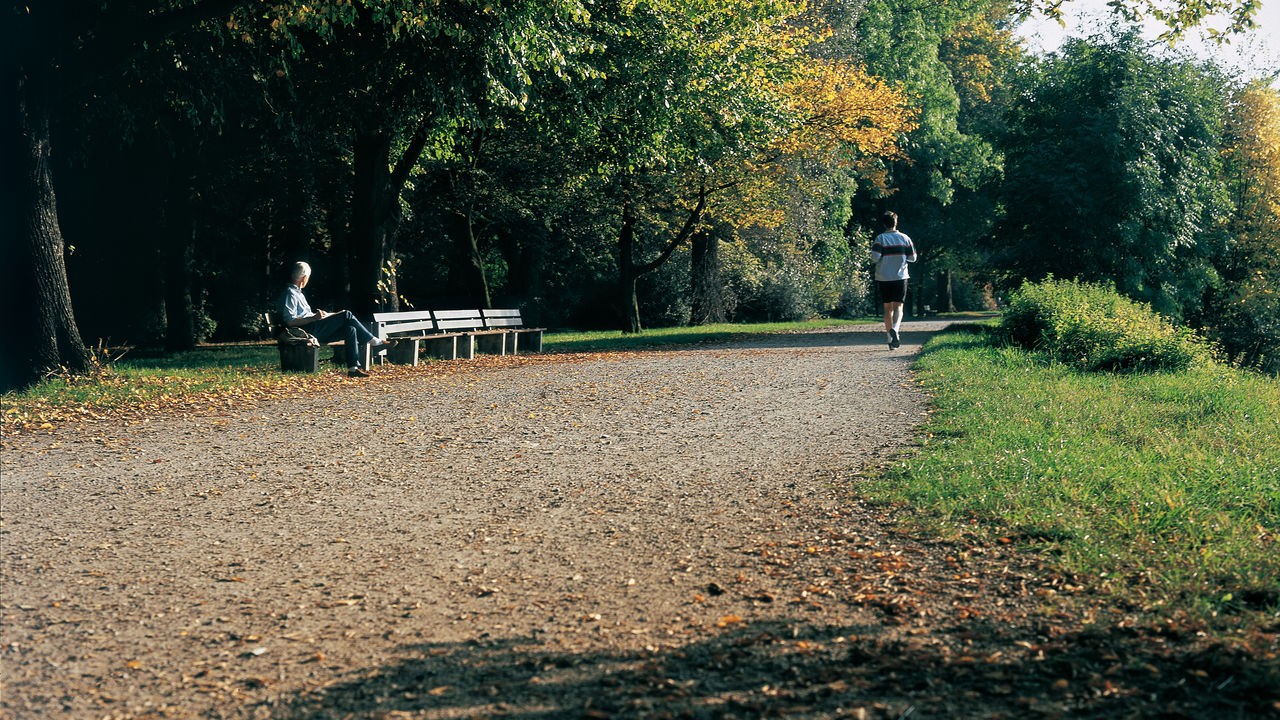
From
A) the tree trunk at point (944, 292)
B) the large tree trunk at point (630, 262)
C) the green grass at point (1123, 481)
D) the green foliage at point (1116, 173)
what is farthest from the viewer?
the tree trunk at point (944, 292)

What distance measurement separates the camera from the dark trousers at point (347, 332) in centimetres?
1359

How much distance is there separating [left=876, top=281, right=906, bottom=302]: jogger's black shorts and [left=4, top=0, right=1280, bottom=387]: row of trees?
5350 millimetres

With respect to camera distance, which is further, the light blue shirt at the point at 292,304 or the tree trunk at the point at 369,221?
the tree trunk at the point at 369,221

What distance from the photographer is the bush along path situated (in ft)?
11.1

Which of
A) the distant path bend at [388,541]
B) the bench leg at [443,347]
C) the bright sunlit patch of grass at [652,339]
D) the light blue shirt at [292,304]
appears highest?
the light blue shirt at [292,304]

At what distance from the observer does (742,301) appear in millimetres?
35250

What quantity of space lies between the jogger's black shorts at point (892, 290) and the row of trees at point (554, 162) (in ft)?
17.6

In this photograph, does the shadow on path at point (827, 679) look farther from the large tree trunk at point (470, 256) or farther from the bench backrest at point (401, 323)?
the large tree trunk at point (470, 256)

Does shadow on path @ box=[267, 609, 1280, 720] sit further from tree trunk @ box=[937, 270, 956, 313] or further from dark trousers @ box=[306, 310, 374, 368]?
tree trunk @ box=[937, 270, 956, 313]

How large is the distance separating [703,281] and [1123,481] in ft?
86.3

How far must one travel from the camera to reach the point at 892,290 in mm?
16203

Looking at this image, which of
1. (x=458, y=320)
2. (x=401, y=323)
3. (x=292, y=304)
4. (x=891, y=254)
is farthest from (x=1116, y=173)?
(x=292, y=304)

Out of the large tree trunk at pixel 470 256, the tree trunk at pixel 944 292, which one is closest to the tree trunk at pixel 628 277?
the large tree trunk at pixel 470 256

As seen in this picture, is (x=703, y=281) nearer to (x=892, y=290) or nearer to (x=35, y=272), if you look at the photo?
(x=892, y=290)
